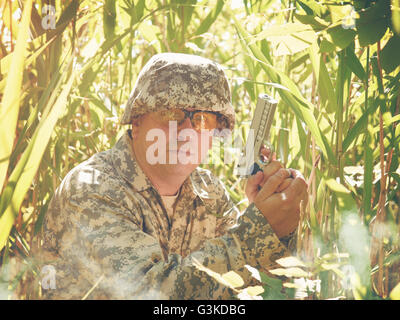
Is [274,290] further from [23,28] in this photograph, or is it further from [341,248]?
[23,28]

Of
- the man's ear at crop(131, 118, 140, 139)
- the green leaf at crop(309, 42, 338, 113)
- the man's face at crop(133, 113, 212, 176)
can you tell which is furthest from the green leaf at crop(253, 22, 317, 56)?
the man's ear at crop(131, 118, 140, 139)

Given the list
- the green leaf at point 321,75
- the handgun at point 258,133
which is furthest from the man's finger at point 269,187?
the green leaf at point 321,75

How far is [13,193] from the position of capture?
81 centimetres

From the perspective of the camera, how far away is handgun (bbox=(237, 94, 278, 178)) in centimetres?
114

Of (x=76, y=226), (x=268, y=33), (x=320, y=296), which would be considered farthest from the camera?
(x=76, y=226)

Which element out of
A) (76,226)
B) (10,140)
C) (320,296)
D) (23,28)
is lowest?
(320,296)

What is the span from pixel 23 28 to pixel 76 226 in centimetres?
51

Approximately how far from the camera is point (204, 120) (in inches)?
51.7

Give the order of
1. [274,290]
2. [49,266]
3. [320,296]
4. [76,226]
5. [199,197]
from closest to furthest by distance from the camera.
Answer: [274,290], [320,296], [76,226], [49,266], [199,197]

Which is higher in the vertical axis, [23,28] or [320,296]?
[23,28]

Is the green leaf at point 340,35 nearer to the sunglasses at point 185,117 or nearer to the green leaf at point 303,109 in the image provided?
the green leaf at point 303,109

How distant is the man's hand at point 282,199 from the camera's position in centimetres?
102

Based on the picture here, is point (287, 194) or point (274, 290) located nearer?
point (274, 290)

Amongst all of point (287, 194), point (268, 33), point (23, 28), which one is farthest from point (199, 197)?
point (23, 28)
